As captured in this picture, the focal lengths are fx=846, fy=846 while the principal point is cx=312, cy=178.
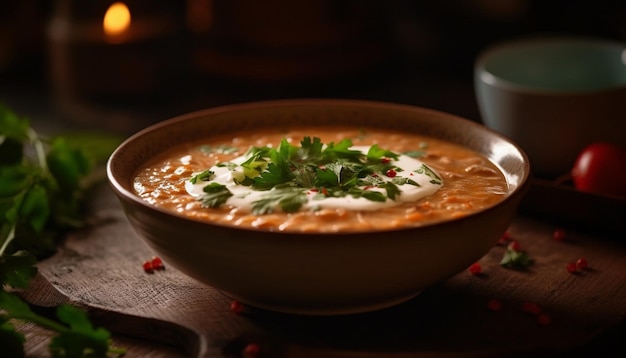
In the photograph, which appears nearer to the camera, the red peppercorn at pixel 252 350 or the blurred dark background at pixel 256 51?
the red peppercorn at pixel 252 350

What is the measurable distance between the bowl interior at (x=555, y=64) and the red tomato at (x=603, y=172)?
0.89 m

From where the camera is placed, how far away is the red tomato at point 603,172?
→ 2789 millimetres

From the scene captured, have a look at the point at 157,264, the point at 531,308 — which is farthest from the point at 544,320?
the point at 157,264

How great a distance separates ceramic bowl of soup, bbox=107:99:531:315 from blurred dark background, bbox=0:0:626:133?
1.48 metres

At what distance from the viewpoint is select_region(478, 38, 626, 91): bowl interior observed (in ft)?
12.0

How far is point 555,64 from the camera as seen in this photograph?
3742 millimetres

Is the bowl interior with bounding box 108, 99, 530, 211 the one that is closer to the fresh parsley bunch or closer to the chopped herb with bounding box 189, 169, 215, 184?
the chopped herb with bounding box 189, 169, 215, 184

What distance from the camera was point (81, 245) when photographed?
2.64 m

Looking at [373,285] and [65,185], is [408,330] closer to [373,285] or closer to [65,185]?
[373,285]

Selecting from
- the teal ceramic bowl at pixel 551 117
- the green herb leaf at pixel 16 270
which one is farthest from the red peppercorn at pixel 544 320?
the green herb leaf at pixel 16 270

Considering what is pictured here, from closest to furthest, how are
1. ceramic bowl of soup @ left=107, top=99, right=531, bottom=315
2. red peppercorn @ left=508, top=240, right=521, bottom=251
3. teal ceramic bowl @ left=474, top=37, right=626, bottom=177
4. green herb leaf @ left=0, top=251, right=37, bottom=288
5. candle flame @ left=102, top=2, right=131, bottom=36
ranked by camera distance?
ceramic bowl of soup @ left=107, top=99, right=531, bottom=315 → green herb leaf @ left=0, top=251, right=37, bottom=288 → red peppercorn @ left=508, top=240, right=521, bottom=251 → teal ceramic bowl @ left=474, top=37, right=626, bottom=177 → candle flame @ left=102, top=2, right=131, bottom=36

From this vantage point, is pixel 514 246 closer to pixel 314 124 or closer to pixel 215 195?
pixel 314 124

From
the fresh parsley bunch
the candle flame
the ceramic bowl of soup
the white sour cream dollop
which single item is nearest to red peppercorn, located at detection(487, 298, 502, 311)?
the ceramic bowl of soup

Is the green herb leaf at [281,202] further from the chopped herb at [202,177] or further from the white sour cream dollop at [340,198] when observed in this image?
the chopped herb at [202,177]
